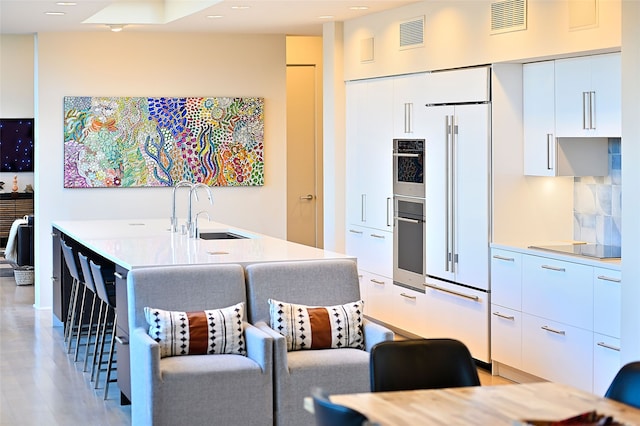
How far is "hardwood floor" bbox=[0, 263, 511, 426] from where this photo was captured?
5.51 meters

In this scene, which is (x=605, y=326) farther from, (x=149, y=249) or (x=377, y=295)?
(x=377, y=295)

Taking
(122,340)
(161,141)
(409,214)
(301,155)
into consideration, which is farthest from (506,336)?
(301,155)

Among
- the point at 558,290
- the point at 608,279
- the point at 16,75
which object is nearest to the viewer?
the point at 608,279

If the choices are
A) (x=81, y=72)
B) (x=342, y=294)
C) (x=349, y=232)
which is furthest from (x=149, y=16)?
(x=342, y=294)

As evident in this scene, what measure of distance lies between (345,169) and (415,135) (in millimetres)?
1340

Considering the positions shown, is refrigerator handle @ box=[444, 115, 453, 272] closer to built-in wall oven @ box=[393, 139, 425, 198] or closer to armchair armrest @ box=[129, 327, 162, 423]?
built-in wall oven @ box=[393, 139, 425, 198]

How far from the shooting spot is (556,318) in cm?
579

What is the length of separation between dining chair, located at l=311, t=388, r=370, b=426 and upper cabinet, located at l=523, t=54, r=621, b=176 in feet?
10.5

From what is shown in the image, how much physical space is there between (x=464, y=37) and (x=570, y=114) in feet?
3.75

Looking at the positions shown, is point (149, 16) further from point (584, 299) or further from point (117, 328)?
point (584, 299)

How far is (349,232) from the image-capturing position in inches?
337

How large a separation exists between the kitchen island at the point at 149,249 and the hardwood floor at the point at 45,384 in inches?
8.8

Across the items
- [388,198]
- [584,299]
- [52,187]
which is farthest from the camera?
[52,187]

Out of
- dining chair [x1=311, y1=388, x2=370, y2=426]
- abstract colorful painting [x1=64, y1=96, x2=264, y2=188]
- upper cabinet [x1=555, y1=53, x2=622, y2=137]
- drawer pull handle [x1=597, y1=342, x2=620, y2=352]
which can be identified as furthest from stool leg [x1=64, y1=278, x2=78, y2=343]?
dining chair [x1=311, y1=388, x2=370, y2=426]
